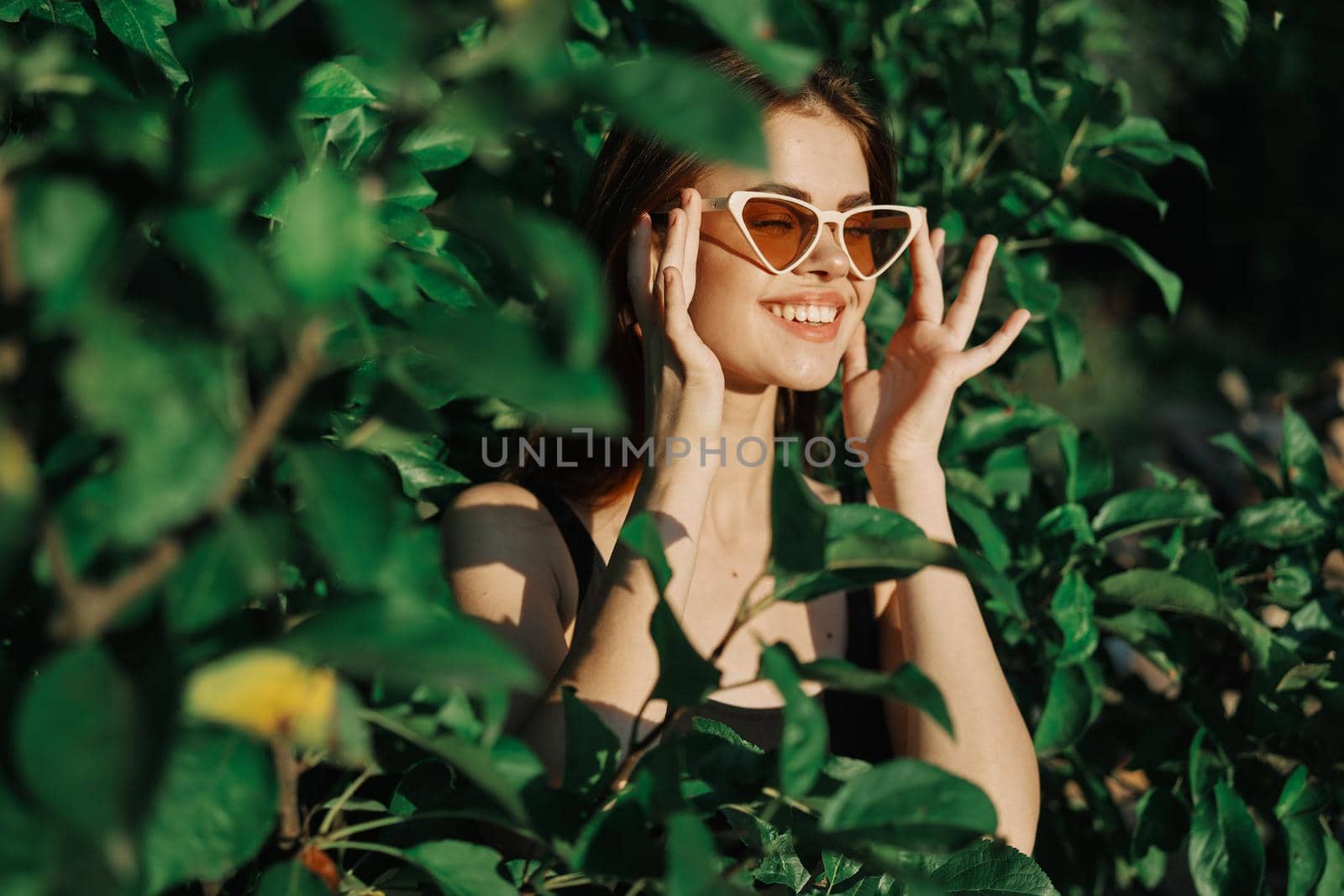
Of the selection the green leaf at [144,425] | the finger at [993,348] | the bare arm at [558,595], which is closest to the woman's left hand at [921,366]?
the finger at [993,348]

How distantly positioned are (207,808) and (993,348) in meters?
1.48

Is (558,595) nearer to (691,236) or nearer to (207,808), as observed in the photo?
(691,236)

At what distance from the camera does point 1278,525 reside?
1.81 metres

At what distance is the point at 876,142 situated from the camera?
212 cm

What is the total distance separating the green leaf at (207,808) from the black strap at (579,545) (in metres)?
1.25

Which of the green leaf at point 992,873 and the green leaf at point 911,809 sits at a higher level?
the green leaf at point 911,809

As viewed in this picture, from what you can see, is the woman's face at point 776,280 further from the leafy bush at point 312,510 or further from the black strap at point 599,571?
the leafy bush at point 312,510

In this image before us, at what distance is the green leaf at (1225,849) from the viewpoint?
1527mm

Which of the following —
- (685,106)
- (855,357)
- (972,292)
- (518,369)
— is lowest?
(855,357)

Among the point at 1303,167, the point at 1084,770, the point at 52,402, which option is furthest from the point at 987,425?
the point at 1303,167

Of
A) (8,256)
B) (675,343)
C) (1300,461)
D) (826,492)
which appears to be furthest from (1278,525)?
(8,256)

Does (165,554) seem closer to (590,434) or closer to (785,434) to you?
(590,434)

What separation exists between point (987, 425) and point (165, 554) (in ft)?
5.36

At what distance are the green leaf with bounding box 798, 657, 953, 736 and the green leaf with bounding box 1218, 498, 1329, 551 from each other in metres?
1.29
